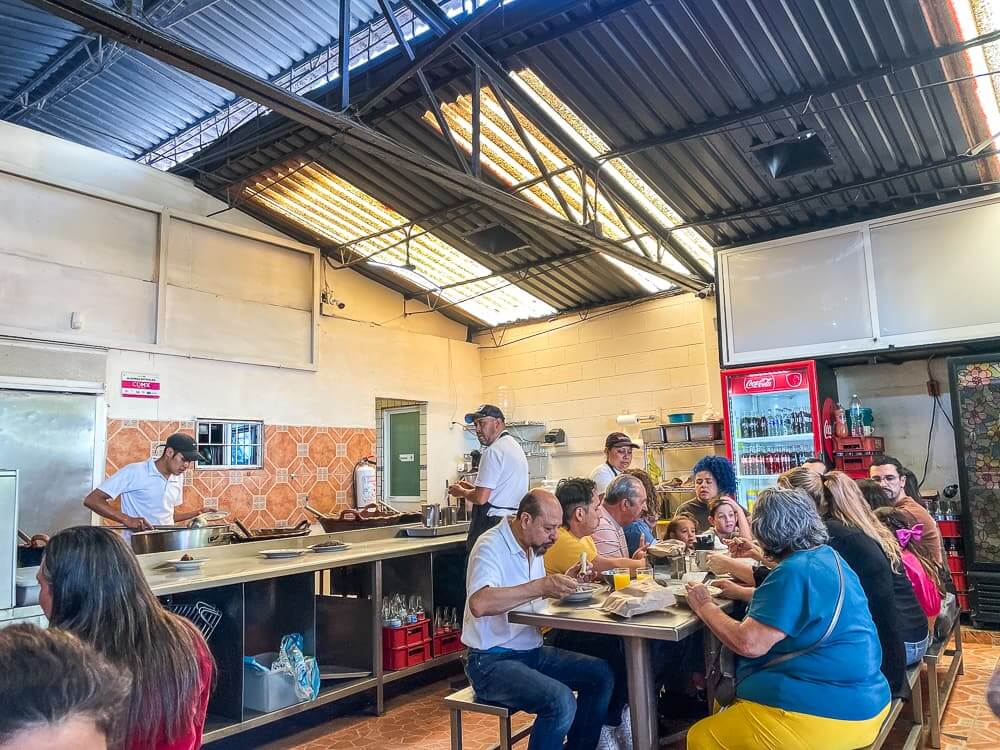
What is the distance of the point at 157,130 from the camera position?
701 cm

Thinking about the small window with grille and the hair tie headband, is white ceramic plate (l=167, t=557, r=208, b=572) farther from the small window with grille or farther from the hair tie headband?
the hair tie headband

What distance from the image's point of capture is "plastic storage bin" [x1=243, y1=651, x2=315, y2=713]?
3.88m

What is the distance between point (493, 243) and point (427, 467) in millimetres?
3277

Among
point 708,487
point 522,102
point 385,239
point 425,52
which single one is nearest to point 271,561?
point 708,487

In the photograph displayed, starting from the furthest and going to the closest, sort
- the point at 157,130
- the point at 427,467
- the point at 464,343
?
the point at 464,343
the point at 427,467
the point at 157,130

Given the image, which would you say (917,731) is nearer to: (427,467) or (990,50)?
(990,50)

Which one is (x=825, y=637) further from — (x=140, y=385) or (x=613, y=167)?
(x=140, y=385)

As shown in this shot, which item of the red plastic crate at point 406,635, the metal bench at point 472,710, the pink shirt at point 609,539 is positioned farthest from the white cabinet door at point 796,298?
the metal bench at point 472,710

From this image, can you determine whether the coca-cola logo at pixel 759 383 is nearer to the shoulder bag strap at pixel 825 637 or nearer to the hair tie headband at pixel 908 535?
the hair tie headband at pixel 908 535

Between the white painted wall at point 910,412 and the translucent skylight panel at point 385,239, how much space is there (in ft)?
13.1

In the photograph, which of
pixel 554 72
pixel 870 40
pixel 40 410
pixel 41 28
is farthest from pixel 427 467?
pixel 870 40

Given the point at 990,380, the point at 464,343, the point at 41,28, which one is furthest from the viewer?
the point at 464,343

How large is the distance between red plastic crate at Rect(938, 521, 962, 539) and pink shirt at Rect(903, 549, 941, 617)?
275 centimetres

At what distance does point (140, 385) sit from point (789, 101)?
6.20m
